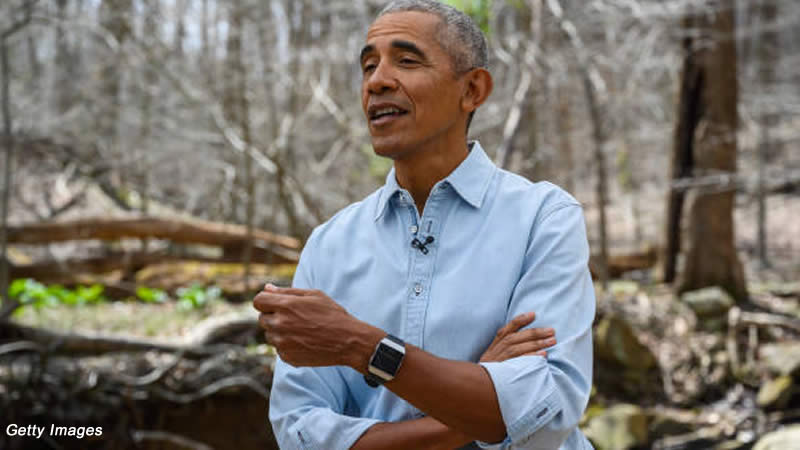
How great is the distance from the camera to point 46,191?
1059 cm

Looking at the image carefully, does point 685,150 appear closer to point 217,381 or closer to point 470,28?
point 217,381

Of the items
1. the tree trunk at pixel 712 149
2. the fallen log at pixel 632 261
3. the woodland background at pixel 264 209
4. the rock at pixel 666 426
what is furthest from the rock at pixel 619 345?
the fallen log at pixel 632 261

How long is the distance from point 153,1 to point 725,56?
8237 mm

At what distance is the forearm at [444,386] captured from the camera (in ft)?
4.63

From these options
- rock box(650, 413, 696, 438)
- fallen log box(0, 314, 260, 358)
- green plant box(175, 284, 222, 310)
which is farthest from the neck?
green plant box(175, 284, 222, 310)

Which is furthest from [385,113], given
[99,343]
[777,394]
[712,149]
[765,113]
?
[765,113]

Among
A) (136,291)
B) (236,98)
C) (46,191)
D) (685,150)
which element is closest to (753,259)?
(685,150)

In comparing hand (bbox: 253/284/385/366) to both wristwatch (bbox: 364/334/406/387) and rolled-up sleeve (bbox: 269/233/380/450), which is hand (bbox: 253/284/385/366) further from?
rolled-up sleeve (bbox: 269/233/380/450)

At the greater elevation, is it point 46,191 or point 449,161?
point 449,161

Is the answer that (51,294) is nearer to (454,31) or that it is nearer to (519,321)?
(454,31)

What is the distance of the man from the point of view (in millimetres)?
1429

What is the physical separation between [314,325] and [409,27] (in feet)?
2.49

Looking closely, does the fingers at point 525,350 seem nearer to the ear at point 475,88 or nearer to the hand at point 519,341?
the hand at point 519,341

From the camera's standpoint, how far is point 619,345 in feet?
25.3
